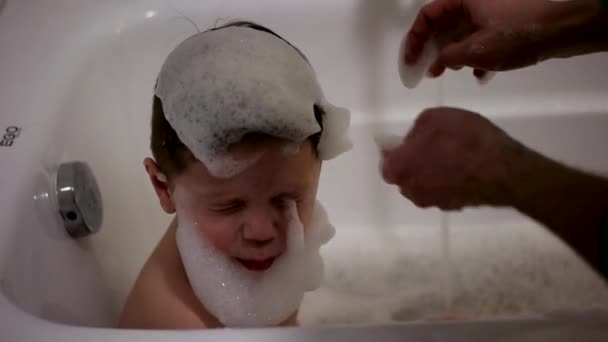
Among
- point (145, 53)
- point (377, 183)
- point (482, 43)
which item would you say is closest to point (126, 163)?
point (145, 53)

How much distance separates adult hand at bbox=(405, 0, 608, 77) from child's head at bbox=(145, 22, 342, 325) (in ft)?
0.62

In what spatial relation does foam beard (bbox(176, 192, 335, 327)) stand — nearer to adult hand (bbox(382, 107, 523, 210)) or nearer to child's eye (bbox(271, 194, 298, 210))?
child's eye (bbox(271, 194, 298, 210))

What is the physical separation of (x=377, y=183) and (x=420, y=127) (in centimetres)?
65

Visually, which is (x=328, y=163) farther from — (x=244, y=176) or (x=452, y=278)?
(x=244, y=176)

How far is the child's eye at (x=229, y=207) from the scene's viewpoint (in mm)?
811

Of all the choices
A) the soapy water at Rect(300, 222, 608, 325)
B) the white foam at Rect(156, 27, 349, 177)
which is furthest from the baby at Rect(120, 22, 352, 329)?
the soapy water at Rect(300, 222, 608, 325)

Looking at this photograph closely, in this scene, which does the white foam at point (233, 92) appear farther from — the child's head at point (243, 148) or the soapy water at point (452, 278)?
the soapy water at point (452, 278)

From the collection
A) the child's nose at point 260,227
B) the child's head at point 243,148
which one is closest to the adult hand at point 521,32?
the child's head at point 243,148

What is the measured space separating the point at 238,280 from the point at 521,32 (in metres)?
0.48

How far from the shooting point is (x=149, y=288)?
908mm

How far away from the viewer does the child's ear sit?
87 cm

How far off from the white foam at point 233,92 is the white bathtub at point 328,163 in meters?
0.23

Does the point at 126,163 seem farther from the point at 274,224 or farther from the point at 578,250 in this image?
the point at 578,250

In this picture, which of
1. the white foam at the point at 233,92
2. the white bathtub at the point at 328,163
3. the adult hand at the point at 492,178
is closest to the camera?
the adult hand at the point at 492,178
